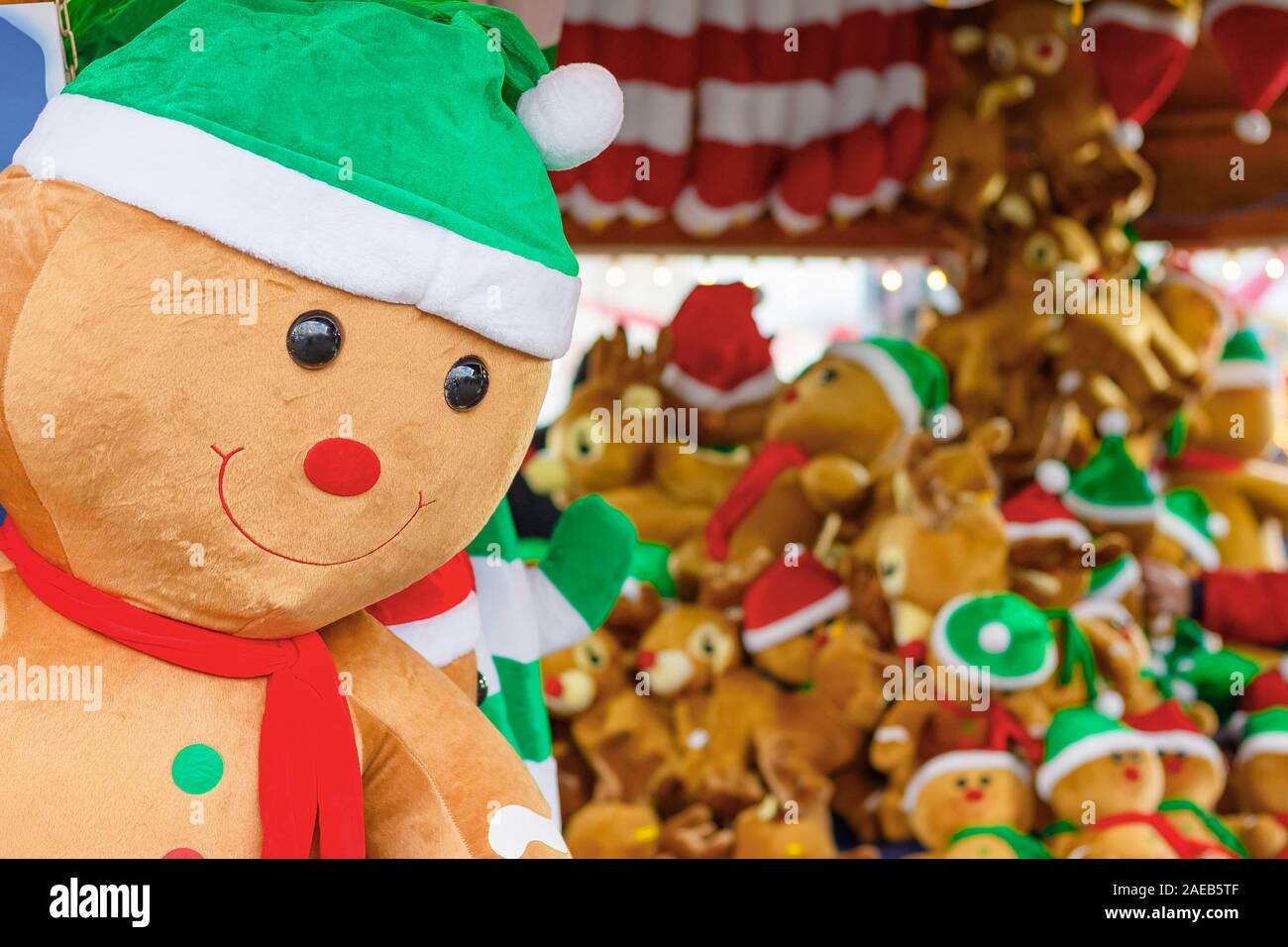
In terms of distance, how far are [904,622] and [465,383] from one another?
4.03 feet

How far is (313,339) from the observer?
776mm

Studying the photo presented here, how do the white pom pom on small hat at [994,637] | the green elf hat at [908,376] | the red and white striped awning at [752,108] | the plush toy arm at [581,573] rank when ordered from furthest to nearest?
the red and white striped awning at [752,108]
the green elf hat at [908,376]
the white pom pom on small hat at [994,637]
the plush toy arm at [581,573]

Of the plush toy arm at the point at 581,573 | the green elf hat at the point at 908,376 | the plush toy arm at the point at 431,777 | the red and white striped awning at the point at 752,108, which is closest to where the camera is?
the plush toy arm at the point at 431,777

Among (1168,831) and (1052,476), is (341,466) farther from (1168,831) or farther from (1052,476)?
(1052,476)

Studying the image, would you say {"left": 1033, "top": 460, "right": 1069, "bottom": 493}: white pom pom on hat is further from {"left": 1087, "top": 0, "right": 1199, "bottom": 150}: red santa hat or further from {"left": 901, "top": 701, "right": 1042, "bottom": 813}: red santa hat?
{"left": 1087, "top": 0, "right": 1199, "bottom": 150}: red santa hat

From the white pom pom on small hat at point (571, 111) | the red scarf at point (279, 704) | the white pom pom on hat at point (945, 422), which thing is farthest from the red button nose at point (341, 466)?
the white pom pom on hat at point (945, 422)

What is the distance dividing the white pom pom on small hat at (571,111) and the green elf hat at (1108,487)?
62.2 inches

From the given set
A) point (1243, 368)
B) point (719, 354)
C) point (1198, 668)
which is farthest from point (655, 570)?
point (1243, 368)

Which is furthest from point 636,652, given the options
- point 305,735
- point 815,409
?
point 305,735

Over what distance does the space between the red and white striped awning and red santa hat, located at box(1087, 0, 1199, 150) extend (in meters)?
0.31

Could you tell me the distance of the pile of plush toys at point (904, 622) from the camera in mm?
1885

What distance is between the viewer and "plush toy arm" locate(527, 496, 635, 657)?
1143mm

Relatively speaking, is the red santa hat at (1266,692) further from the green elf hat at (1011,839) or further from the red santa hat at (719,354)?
the red santa hat at (719,354)
